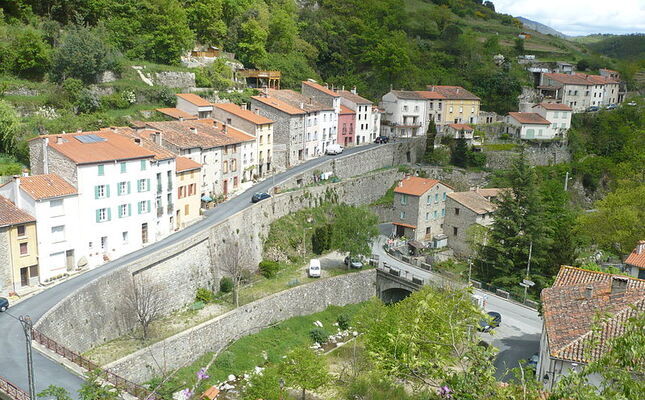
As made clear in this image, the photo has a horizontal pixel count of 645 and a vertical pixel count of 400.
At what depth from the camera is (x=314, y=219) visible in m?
56.5

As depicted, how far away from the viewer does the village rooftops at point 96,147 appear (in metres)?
38.2

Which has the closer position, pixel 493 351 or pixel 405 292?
pixel 493 351

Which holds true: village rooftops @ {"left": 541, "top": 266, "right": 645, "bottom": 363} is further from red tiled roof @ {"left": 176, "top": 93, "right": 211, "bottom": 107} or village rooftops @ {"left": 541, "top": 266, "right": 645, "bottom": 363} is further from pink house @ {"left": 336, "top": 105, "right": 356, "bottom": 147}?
pink house @ {"left": 336, "top": 105, "right": 356, "bottom": 147}

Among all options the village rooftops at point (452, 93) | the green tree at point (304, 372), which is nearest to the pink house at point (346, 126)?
the village rooftops at point (452, 93)

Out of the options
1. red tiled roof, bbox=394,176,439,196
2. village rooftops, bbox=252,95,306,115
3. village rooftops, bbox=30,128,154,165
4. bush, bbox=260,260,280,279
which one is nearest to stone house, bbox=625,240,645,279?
red tiled roof, bbox=394,176,439,196

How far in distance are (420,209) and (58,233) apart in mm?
35845

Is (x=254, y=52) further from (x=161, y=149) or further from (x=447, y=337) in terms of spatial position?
(x=447, y=337)

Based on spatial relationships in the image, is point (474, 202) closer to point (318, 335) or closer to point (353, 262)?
point (353, 262)

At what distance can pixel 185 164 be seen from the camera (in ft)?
154

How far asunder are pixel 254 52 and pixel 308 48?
42.5 feet

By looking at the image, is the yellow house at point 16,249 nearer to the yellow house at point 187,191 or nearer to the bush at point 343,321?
the yellow house at point 187,191

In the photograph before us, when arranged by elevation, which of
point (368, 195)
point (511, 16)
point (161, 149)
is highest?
point (511, 16)

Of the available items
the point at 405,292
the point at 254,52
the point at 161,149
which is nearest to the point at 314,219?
the point at 405,292

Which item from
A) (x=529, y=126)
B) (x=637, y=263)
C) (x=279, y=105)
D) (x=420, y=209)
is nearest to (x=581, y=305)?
(x=637, y=263)
